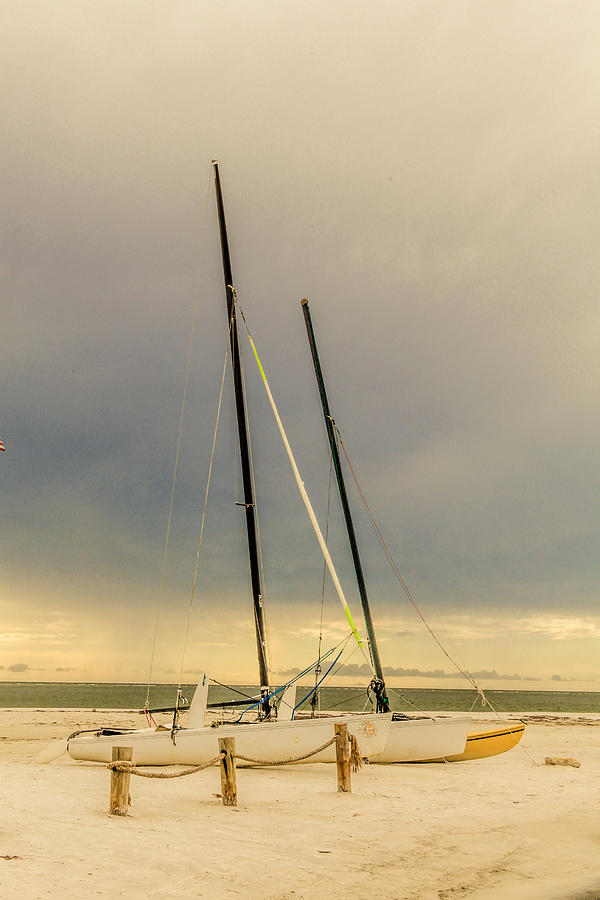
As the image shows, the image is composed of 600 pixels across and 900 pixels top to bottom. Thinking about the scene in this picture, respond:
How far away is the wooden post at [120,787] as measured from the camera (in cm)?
1178

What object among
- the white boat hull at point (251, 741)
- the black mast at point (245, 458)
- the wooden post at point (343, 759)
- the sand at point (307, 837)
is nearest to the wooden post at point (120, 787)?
the sand at point (307, 837)

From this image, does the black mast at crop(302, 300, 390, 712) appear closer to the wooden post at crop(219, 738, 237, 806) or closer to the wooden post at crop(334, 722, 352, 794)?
the wooden post at crop(334, 722, 352, 794)

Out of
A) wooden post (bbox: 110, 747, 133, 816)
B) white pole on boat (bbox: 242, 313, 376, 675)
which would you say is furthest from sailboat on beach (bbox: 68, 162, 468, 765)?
wooden post (bbox: 110, 747, 133, 816)

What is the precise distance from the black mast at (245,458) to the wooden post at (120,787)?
23.4 feet

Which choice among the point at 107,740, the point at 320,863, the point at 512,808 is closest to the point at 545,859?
the point at 320,863

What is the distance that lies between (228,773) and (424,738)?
781 centimetres

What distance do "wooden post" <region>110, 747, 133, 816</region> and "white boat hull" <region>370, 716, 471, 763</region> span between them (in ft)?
29.1

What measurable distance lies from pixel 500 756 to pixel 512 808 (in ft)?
35.7

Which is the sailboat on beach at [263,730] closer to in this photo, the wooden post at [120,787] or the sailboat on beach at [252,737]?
the sailboat on beach at [252,737]

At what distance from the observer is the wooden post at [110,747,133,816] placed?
1178 centimetres

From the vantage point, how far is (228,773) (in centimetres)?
1301

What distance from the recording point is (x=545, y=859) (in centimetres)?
902

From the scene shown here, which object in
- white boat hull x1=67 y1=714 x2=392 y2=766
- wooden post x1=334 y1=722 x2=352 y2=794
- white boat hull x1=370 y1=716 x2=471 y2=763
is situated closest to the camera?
wooden post x1=334 y1=722 x2=352 y2=794

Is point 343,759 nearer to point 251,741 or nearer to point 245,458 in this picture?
point 251,741
